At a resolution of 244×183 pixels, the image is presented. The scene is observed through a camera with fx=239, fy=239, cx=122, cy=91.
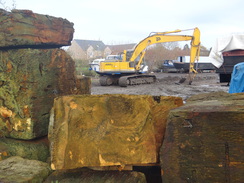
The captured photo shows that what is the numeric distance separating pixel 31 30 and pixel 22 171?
1.34 metres

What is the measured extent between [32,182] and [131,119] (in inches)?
34.3

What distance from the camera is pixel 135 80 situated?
A: 14.5m

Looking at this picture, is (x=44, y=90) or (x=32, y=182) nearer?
(x=32, y=182)

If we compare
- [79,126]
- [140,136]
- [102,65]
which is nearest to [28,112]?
[79,126]

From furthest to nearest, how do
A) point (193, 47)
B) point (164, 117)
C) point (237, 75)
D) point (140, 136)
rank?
point (193, 47) < point (237, 75) < point (164, 117) < point (140, 136)

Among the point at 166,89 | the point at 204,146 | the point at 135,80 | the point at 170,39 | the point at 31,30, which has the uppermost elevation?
the point at 170,39

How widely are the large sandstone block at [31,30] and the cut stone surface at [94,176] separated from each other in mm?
1354

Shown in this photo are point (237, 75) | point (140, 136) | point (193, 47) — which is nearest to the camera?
point (140, 136)

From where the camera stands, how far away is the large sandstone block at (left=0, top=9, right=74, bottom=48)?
2.28 m

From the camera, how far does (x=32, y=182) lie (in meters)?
1.74

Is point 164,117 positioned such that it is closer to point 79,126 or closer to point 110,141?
point 110,141

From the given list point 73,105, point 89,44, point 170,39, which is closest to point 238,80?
point 73,105

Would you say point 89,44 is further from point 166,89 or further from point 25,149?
point 25,149

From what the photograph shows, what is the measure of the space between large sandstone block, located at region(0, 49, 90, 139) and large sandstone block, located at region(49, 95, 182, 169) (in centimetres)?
79
